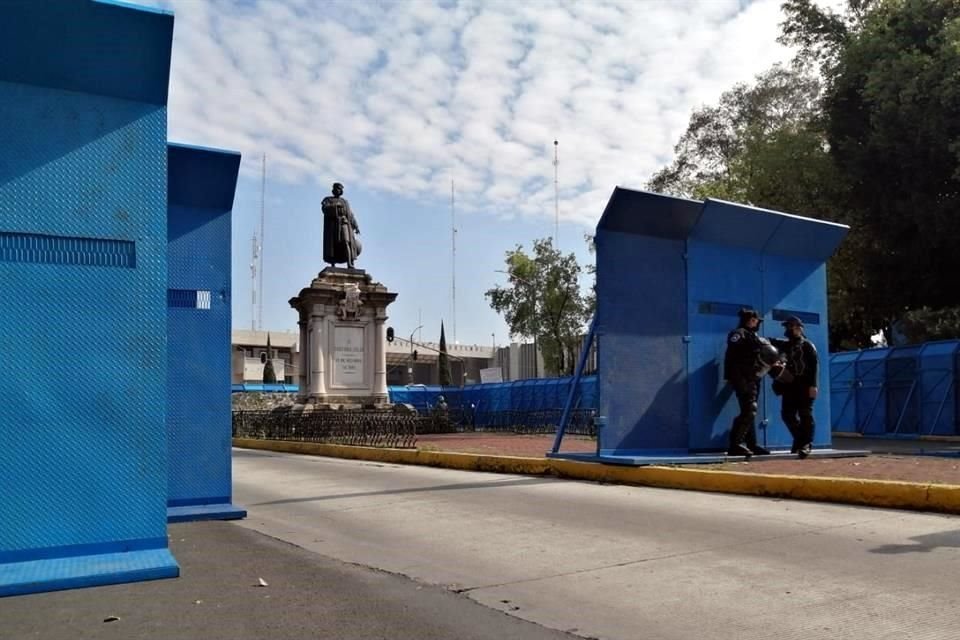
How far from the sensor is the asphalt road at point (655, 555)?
443 cm

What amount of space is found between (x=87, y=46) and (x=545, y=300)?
4351 centimetres

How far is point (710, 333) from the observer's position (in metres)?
11.7

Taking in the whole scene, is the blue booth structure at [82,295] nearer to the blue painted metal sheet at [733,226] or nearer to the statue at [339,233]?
the blue painted metal sheet at [733,226]

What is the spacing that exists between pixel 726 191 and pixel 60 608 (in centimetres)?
3190

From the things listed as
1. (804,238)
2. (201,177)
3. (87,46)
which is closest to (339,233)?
(804,238)

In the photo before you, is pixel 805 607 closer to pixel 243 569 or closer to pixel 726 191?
pixel 243 569

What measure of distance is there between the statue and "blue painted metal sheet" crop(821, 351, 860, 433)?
1558cm

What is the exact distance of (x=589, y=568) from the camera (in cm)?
571

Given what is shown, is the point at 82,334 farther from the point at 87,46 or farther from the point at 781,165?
the point at 781,165

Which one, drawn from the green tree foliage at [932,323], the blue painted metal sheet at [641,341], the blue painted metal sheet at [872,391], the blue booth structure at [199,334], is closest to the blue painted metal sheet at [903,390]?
the blue painted metal sheet at [872,391]

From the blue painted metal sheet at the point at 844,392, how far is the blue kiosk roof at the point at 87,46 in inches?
805

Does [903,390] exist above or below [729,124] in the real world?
below

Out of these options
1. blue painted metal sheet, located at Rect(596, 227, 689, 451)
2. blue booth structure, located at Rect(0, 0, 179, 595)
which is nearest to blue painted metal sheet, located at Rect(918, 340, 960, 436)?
blue painted metal sheet, located at Rect(596, 227, 689, 451)

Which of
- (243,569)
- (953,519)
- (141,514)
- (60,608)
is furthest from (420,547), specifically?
(953,519)
